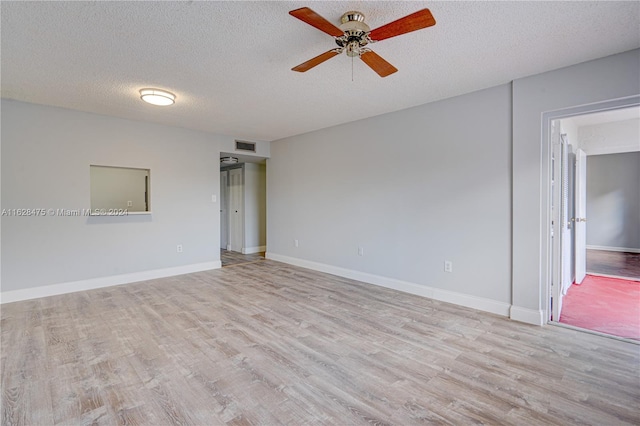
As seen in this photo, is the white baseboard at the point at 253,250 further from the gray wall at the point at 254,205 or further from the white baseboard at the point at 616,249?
the white baseboard at the point at 616,249

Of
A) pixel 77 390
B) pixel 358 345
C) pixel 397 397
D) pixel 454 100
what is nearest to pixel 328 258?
pixel 358 345

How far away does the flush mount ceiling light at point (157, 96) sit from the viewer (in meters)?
3.35

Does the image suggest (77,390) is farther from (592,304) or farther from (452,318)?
(592,304)

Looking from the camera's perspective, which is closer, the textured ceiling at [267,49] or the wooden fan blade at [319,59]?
the textured ceiling at [267,49]

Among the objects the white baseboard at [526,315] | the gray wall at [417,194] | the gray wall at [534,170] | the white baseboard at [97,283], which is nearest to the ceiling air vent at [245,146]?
the gray wall at [417,194]

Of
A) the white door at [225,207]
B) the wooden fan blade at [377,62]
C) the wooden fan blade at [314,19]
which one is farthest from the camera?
the white door at [225,207]

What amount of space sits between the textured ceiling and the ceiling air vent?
191 centimetres

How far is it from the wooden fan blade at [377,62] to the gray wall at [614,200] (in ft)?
26.2

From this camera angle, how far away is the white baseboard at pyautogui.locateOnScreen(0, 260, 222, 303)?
12.2 feet

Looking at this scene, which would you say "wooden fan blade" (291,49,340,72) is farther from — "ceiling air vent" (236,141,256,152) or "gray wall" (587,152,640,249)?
"gray wall" (587,152,640,249)

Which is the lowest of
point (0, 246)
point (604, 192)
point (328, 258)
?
point (328, 258)

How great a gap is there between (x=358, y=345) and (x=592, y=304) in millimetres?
3030

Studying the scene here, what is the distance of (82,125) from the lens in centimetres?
416

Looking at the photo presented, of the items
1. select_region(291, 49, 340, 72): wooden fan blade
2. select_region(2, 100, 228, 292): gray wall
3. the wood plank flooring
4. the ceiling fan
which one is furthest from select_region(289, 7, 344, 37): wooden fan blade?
the wood plank flooring
